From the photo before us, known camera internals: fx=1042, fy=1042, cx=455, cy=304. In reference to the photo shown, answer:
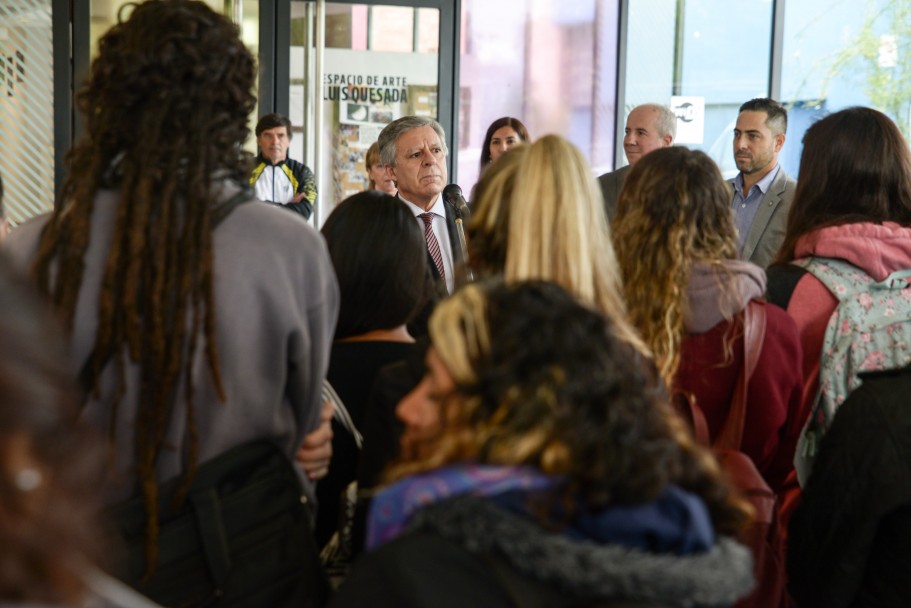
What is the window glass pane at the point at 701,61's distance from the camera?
978cm

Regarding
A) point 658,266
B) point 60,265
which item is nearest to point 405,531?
point 60,265

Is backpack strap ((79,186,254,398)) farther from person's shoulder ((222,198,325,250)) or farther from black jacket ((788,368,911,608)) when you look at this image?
black jacket ((788,368,911,608))

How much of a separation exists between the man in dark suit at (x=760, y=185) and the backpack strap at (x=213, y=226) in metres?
3.59

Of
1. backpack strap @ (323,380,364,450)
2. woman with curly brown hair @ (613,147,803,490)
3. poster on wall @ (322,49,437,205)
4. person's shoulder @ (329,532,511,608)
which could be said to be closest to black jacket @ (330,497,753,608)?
person's shoulder @ (329,532,511,608)

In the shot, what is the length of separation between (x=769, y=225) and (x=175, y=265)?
13.1ft

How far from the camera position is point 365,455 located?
2039mm

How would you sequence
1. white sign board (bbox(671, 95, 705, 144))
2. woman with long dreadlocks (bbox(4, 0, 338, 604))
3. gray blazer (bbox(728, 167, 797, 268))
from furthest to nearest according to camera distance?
white sign board (bbox(671, 95, 705, 144)), gray blazer (bbox(728, 167, 797, 268)), woman with long dreadlocks (bbox(4, 0, 338, 604))

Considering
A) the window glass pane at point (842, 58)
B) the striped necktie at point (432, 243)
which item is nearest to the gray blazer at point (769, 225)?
the striped necktie at point (432, 243)

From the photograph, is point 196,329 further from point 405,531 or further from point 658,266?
point 658,266

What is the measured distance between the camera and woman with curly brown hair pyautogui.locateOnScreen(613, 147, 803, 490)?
8.32 ft

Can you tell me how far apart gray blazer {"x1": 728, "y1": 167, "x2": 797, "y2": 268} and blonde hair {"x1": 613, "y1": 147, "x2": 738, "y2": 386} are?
255 cm

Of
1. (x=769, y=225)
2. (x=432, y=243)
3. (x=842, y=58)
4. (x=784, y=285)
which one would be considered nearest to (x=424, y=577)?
(x=784, y=285)

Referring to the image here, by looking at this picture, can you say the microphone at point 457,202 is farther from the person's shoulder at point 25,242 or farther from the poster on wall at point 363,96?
the poster on wall at point 363,96

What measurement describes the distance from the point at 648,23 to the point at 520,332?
9072mm
